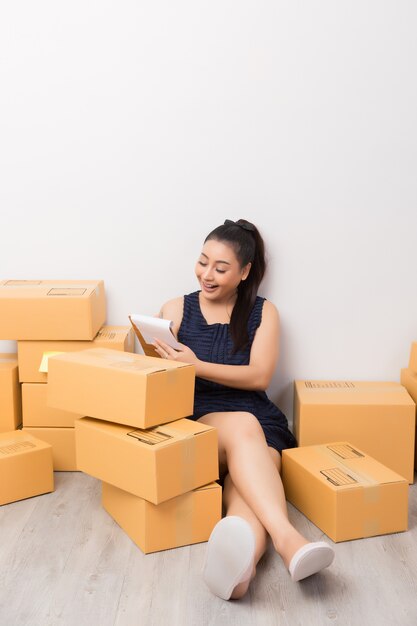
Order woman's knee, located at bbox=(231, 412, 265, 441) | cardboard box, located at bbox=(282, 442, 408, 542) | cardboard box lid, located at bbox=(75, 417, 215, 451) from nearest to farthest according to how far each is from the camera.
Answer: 1. cardboard box lid, located at bbox=(75, 417, 215, 451)
2. cardboard box, located at bbox=(282, 442, 408, 542)
3. woman's knee, located at bbox=(231, 412, 265, 441)

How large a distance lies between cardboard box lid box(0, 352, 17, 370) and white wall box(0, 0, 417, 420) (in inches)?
11.6

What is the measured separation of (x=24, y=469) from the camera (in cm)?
212

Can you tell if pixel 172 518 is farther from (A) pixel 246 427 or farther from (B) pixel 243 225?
(B) pixel 243 225

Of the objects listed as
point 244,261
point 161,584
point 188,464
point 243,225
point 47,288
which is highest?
point 243,225

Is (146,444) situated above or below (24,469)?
above

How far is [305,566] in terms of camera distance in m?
1.56

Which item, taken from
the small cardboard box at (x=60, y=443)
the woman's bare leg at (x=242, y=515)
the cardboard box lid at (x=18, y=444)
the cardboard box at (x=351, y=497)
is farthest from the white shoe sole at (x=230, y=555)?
the small cardboard box at (x=60, y=443)

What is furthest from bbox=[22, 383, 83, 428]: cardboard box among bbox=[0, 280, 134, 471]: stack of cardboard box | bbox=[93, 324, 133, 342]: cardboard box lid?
bbox=[93, 324, 133, 342]: cardboard box lid

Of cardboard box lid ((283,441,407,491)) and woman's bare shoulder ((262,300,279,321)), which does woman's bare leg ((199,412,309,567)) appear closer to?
cardboard box lid ((283,441,407,491))

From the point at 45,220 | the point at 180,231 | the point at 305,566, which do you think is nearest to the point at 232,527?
the point at 305,566

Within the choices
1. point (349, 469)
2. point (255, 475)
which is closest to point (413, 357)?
point (349, 469)

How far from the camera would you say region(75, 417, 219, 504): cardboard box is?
175 cm

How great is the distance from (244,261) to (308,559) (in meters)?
1.07

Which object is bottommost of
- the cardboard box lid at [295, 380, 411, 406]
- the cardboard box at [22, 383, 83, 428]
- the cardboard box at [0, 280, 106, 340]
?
the cardboard box at [22, 383, 83, 428]
